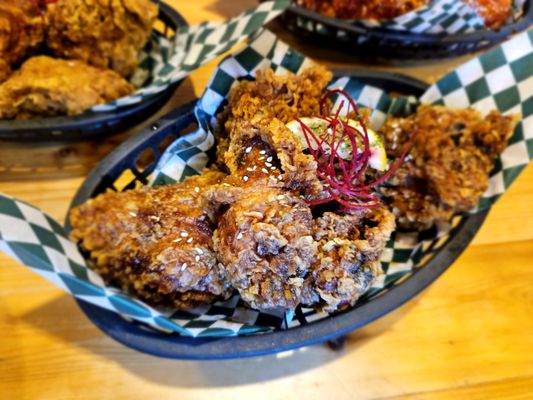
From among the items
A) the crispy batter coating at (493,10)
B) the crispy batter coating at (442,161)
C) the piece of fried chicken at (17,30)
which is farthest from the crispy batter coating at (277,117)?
the crispy batter coating at (493,10)

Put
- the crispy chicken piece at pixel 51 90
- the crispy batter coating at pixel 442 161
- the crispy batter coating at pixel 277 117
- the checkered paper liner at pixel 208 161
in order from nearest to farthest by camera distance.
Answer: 1. the checkered paper liner at pixel 208 161
2. the crispy batter coating at pixel 277 117
3. the crispy batter coating at pixel 442 161
4. the crispy chicken piece at pixel 51 90

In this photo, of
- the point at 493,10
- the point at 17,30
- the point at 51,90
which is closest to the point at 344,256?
the point at 51,90

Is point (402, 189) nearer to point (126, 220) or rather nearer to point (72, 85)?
point (126, 220)

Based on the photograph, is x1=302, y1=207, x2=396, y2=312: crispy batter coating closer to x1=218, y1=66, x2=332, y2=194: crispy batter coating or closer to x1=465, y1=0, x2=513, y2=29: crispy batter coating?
x1=218, y1=66, x2=332, y2=194: crispy batter coating

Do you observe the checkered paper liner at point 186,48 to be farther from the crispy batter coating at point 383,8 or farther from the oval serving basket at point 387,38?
the crispy batter coating at point 383,8

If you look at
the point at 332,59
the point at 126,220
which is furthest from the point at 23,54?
the point at 332,59

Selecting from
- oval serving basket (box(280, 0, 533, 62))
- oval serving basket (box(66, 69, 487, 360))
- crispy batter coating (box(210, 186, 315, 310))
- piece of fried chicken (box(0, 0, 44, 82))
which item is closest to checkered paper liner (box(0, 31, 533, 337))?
oval serving basket (box(66, 69, 487, 360))

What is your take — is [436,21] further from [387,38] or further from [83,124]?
[83,124]
